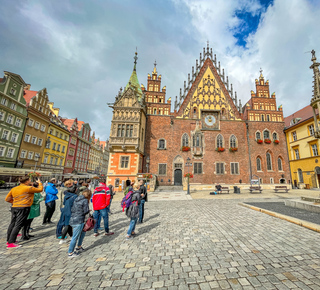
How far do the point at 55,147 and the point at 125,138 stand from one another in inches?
845

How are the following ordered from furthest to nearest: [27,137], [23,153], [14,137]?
[27,137], [23,153], [14,137]

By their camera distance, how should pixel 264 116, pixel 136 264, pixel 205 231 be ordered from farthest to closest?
pixel 264 116
pixel 205 231
pixel 136 264

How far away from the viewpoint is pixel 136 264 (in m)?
3.42

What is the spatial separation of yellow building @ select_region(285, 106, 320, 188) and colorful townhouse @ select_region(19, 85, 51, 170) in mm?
41439

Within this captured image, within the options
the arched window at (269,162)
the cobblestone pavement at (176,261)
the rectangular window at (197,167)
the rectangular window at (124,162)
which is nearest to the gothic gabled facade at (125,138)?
the rectangular window at (124,162)

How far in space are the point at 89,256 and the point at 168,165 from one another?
19.9m

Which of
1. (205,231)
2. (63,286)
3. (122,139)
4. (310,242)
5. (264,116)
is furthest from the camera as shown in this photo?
(264,116)

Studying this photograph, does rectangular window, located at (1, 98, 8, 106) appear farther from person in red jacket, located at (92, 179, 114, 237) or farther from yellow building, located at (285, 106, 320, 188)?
yellow building, located at (285, 106, 320, 188)

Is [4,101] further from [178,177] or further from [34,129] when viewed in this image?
[178,177]

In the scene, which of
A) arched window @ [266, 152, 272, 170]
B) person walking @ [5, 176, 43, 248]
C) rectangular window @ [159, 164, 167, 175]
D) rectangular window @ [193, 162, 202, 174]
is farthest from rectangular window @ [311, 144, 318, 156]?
person walking @ [5, 176, 43, 248]

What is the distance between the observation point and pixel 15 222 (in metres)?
4.49

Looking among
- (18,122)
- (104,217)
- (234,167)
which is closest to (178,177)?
(234,167)

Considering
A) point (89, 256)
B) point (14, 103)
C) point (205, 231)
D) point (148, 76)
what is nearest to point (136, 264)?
point (89, 256)

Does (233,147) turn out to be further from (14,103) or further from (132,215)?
(14,103)
